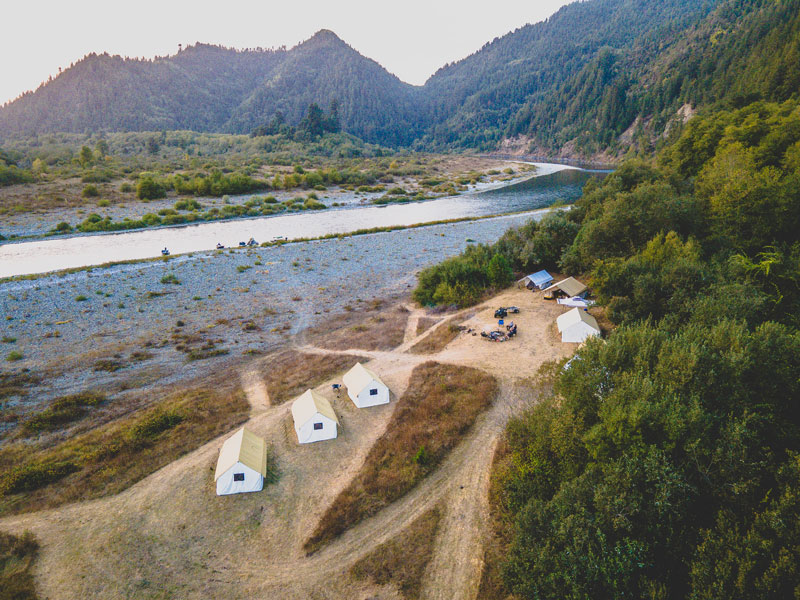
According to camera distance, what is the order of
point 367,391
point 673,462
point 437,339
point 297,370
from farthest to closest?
point 437,339 → point 297,370 → point 367,391 → point 673,462

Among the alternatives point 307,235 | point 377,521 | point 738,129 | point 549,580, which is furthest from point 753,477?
point 307,235

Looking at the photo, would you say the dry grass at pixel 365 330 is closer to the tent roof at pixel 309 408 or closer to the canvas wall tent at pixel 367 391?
the canvas wall tent at pixel 367 391

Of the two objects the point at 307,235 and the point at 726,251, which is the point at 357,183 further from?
the point at 726,251

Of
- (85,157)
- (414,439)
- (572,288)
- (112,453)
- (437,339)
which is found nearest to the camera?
(112,453)

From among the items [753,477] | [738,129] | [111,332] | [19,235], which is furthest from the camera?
[19,235]

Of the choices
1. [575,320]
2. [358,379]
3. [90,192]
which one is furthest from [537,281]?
[90,192]

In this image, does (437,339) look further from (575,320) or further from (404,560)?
(404,560)
